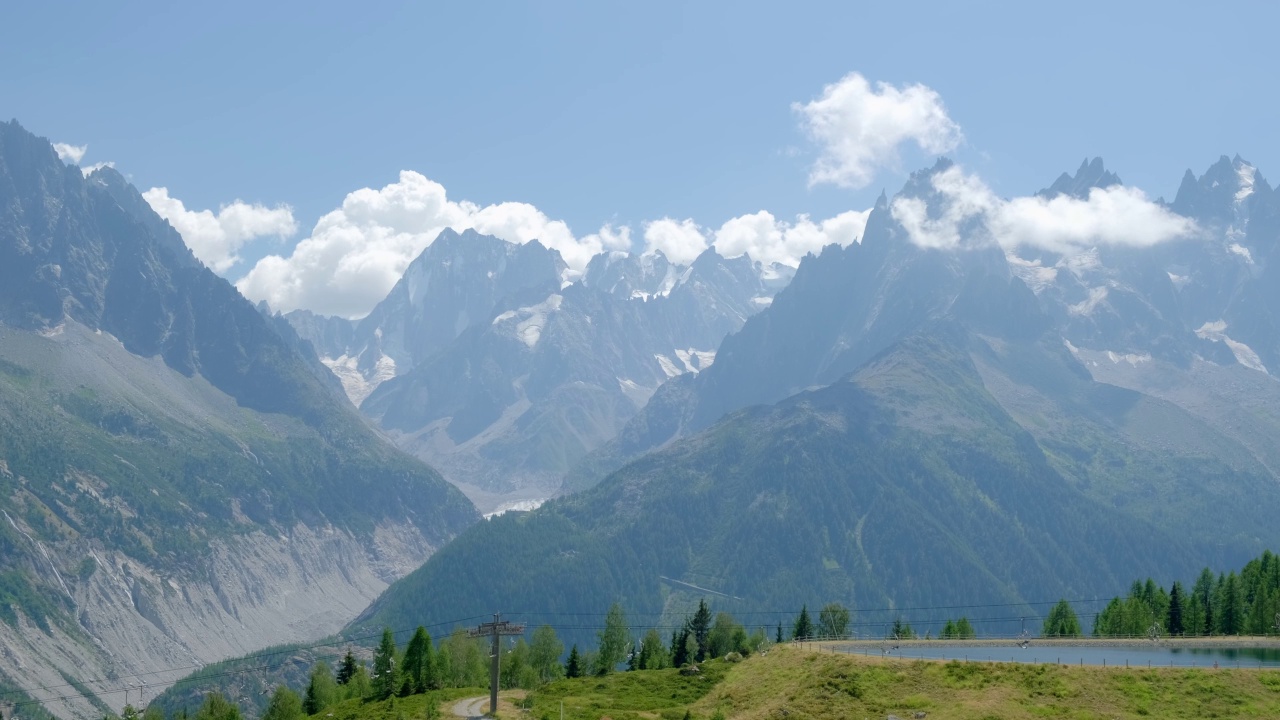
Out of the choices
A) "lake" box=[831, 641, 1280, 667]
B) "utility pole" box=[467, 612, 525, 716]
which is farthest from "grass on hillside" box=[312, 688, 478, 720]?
"lake" box=[831, 641, 1280, 667]

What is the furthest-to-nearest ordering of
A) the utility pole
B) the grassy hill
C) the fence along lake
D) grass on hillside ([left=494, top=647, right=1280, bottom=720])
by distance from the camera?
1. the utility pole
2. the fence along lake
3. the grassy hill
4. grass on hillside ([left=494, top=647, right=1280, bottom=720])

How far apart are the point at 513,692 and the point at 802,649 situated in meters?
41.7

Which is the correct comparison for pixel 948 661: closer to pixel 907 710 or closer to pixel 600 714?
pixel 907 710

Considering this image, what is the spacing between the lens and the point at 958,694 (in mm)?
134000

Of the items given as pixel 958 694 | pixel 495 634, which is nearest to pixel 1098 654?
pixel 958 694

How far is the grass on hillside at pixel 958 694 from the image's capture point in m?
129

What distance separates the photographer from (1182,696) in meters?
132

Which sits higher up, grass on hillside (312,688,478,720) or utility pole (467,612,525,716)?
utility pole (467,612,525,716)

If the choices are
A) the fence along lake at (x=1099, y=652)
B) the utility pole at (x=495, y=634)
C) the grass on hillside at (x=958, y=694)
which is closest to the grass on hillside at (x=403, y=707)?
the grass on hillside at (x=958, y=694)

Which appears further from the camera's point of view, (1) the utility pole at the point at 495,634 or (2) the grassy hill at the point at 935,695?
(1) the utility pole at the point at 495,634

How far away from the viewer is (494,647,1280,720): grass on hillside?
128625 millimetres

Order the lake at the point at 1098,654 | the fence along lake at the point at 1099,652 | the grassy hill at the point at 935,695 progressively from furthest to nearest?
the fence along lake at the point at 1099,652 → the lake at the point at 1098,654 → the grassy hill at the point at 935,695

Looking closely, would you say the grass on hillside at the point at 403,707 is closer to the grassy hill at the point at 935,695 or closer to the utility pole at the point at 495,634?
the grassy hill at the point at 935,695

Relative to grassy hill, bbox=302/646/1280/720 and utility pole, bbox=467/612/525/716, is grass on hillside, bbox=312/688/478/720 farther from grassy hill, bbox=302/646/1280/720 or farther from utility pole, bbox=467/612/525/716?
utility pole, bbox=467/612/525/716
